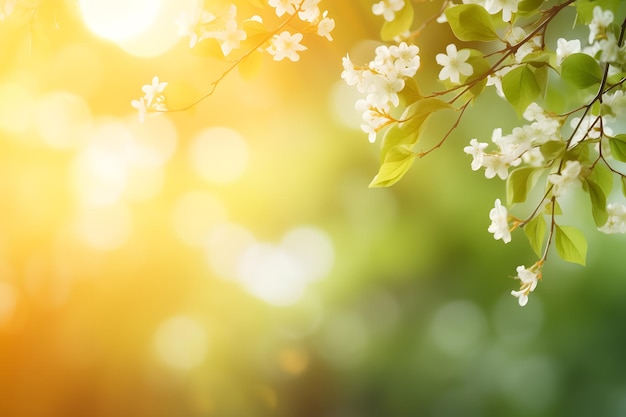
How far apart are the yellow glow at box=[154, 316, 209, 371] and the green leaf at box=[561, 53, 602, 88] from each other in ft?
18.1

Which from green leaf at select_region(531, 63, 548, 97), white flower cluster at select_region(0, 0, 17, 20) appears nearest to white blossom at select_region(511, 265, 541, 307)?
green leaf at select_region(531, 63, 548, 97)

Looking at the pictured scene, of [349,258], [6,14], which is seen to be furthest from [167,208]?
[6,14]

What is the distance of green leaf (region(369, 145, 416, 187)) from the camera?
0.82m

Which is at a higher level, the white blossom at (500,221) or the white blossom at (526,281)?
the white blossom at (500,221)

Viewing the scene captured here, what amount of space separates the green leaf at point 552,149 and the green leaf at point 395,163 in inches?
6.6

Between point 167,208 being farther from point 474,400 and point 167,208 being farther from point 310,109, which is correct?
point 474,400

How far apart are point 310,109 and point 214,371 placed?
2641mm

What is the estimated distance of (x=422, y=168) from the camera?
505cm

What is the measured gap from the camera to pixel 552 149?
2.57 ft

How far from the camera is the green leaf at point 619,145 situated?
0.82 metres

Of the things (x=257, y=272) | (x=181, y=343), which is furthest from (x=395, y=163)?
(x=181, y=343)

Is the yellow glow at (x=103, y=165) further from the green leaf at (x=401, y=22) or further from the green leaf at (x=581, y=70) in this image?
the green leaf at (x=581, y=70)

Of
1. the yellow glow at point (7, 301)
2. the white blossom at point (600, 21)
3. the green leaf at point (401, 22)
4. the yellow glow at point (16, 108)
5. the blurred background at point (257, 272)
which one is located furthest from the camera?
the yellow glow at point (7, 301)

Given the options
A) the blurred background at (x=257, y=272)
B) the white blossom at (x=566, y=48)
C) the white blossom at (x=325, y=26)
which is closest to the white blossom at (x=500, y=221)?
the white blossom at (x=566, y=48)
